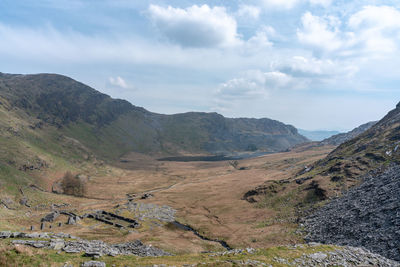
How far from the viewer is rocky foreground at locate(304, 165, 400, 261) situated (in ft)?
155

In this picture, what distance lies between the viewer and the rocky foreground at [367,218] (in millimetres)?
47344

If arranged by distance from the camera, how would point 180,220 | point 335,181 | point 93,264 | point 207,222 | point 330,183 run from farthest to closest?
1. point 180,220
2. point 335,181
3. point 330,183
4. point 207,222
5. point 93,264

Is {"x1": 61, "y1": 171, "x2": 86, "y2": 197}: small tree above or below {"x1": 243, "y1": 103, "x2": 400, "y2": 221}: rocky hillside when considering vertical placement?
below

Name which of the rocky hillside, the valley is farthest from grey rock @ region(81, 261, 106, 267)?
the rocky hillside

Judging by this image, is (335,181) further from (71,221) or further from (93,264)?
(71,221)

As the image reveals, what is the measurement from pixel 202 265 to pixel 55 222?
7515 centimetres

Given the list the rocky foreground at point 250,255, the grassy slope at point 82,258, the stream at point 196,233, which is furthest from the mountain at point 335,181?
the grassy slope at point 82,258

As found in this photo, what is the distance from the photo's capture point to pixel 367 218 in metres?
56.6

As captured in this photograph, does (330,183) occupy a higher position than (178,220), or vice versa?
(330,183)

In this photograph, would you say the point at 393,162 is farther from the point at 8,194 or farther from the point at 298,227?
the point at 8,194

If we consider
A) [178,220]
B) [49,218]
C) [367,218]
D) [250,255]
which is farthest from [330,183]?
[49,218]

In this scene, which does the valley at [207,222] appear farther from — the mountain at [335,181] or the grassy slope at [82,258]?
the mountain at [335,181]

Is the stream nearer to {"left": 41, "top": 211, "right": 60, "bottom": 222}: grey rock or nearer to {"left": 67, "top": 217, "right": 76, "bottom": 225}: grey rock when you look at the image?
{"left": 67, "top": 217, "right": 76, "bottom": 225}: grey rock

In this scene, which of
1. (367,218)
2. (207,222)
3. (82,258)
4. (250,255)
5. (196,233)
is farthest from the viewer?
(207,222)
